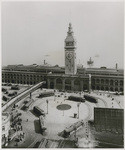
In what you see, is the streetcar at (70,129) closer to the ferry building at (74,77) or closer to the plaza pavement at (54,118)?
the plaza pavement at (54,118)

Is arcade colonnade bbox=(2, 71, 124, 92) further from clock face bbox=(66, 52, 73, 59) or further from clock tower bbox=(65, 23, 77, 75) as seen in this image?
clock face bbox=(66, 52, 73, 59)

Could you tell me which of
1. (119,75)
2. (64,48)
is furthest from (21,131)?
(119,75)

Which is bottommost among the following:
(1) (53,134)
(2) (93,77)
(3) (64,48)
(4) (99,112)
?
(1) (53,134)

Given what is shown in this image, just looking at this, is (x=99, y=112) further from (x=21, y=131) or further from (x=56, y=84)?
(x=56, y=84)

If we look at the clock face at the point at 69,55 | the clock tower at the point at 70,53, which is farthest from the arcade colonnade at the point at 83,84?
the clock face at the point at 69,55

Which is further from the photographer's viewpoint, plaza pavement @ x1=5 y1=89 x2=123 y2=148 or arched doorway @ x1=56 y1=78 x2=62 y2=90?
arched doorway @ x1=56 y1=78 x2=62 y2=90

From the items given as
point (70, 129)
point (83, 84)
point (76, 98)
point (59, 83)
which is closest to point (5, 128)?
point (70, 129)

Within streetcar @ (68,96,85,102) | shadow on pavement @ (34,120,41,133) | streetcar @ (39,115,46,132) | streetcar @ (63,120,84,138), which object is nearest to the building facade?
shadow on pavement @ (34,120,41,133)

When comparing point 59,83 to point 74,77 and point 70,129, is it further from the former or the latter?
point 70,129
